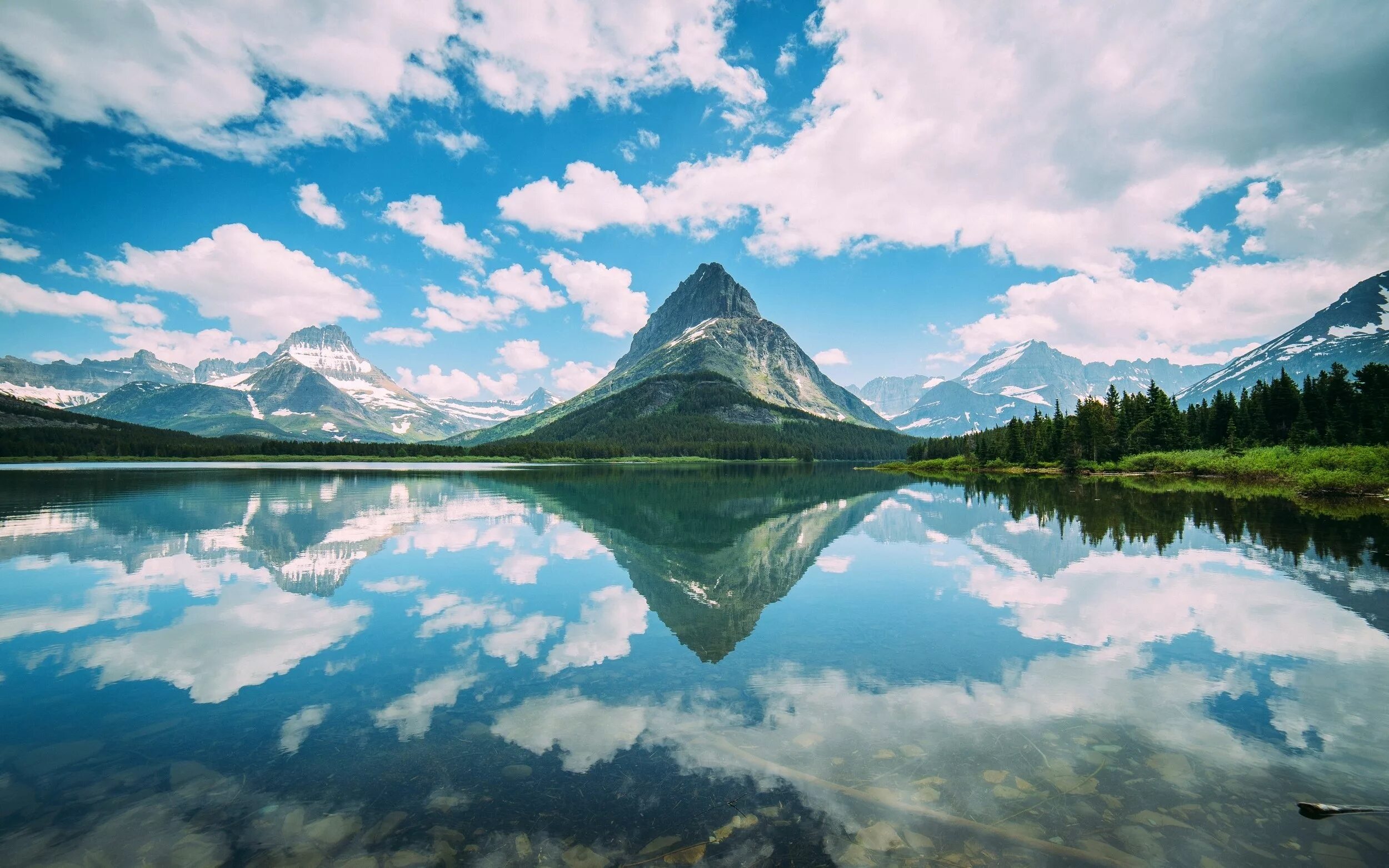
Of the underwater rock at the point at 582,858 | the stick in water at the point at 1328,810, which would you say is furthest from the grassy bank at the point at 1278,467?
the underwater rock at the point at 582,858

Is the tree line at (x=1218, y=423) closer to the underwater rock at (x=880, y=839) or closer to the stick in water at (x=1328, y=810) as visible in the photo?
the stick in water at (x=1328, y=810)

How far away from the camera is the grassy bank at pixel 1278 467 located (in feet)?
210

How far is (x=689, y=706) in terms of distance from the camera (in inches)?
546

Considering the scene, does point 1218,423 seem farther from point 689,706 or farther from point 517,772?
point 517,772

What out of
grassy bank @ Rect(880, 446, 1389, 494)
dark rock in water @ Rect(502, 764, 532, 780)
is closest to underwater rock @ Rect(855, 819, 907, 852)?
dark rock in water @ Rect(502, 764, 532, 780)

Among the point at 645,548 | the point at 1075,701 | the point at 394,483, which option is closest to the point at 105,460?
the point at 394,483

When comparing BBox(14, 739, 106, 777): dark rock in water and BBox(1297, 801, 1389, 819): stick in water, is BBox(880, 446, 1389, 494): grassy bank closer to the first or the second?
BBox(1297, 801, 1389, 819): stick in water

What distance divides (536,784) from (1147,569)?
29.6 metres

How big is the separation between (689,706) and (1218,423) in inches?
5308

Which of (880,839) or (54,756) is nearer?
(880,839)

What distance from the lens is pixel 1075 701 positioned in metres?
14.0

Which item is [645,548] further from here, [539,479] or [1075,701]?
[539,479]

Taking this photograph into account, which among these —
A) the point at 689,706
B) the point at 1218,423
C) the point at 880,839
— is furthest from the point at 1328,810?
the point at 1218,423

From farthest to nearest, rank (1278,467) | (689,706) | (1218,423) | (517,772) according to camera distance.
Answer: (1218,423)
(1278,467)
(689,706)
(517,772)
